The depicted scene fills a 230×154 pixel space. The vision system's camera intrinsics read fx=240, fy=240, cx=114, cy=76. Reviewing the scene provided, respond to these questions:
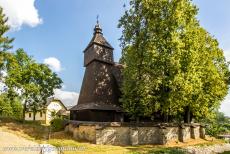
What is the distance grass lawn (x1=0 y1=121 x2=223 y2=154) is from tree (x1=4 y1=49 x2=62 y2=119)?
5.84m

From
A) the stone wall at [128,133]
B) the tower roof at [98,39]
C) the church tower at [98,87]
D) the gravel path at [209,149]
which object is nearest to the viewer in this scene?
the gravel path at [209,149]

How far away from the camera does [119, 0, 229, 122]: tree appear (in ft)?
89.2

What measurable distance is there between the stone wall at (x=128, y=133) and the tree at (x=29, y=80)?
1452 centimetres

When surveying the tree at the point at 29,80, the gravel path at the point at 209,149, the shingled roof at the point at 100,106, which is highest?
the tree at the point at 29,80

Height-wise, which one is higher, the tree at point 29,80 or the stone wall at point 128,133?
the tree at point 29,80

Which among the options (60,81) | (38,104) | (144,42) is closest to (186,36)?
(144,42)

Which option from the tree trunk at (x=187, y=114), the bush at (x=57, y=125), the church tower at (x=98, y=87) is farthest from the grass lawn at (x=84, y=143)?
the church tower at (x=98, y=87)

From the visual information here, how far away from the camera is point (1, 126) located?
1448 inches

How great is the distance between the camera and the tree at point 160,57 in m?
27.2

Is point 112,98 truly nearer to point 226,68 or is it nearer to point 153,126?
point 153,126

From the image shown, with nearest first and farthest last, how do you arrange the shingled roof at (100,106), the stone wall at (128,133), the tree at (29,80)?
the stone wall at (128,133), the shingled roof at (100,106), the tree at (29,80)

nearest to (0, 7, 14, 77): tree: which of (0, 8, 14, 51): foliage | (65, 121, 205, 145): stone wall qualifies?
(0, 8, 14, 51): foliage

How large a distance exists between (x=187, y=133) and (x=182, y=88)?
8458 mm

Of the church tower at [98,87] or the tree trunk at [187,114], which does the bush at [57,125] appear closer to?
the church tower at [98,87]
